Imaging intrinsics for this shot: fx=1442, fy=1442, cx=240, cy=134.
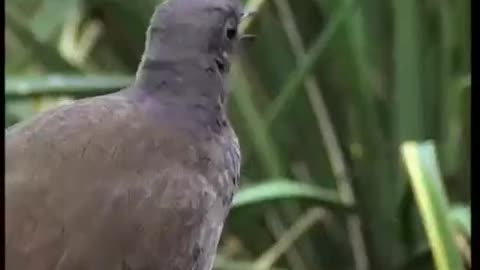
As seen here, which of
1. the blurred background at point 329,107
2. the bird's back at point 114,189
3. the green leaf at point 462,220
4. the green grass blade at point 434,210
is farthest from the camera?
the blurred background at point 329,107

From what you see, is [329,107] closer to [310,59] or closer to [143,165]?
[310,59]

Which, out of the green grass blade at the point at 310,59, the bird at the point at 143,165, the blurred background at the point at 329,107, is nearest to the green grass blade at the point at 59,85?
the blurred background at the point at 329,107

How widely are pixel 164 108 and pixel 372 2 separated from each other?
17.9 inches

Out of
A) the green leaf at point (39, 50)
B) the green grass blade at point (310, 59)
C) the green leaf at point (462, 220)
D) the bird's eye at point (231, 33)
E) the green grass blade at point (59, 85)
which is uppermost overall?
the green grass blade at point (310, 59)

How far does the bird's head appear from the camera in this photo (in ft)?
2.60

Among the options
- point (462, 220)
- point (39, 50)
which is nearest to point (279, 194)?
point (462, 220)

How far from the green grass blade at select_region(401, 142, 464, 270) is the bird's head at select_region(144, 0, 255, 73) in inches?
6.8

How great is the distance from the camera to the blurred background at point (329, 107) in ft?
3.77

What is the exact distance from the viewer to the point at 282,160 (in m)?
1.20

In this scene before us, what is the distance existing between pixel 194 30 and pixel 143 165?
82mm

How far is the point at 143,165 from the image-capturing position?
2.54 ft

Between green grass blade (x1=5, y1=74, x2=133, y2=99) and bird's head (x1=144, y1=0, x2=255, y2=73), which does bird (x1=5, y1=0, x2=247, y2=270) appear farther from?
green grass blade (x1=5, y1=74, x2=133, y2=99)

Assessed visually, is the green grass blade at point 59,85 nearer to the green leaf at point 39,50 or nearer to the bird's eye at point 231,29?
the green leaf at point 39,50
